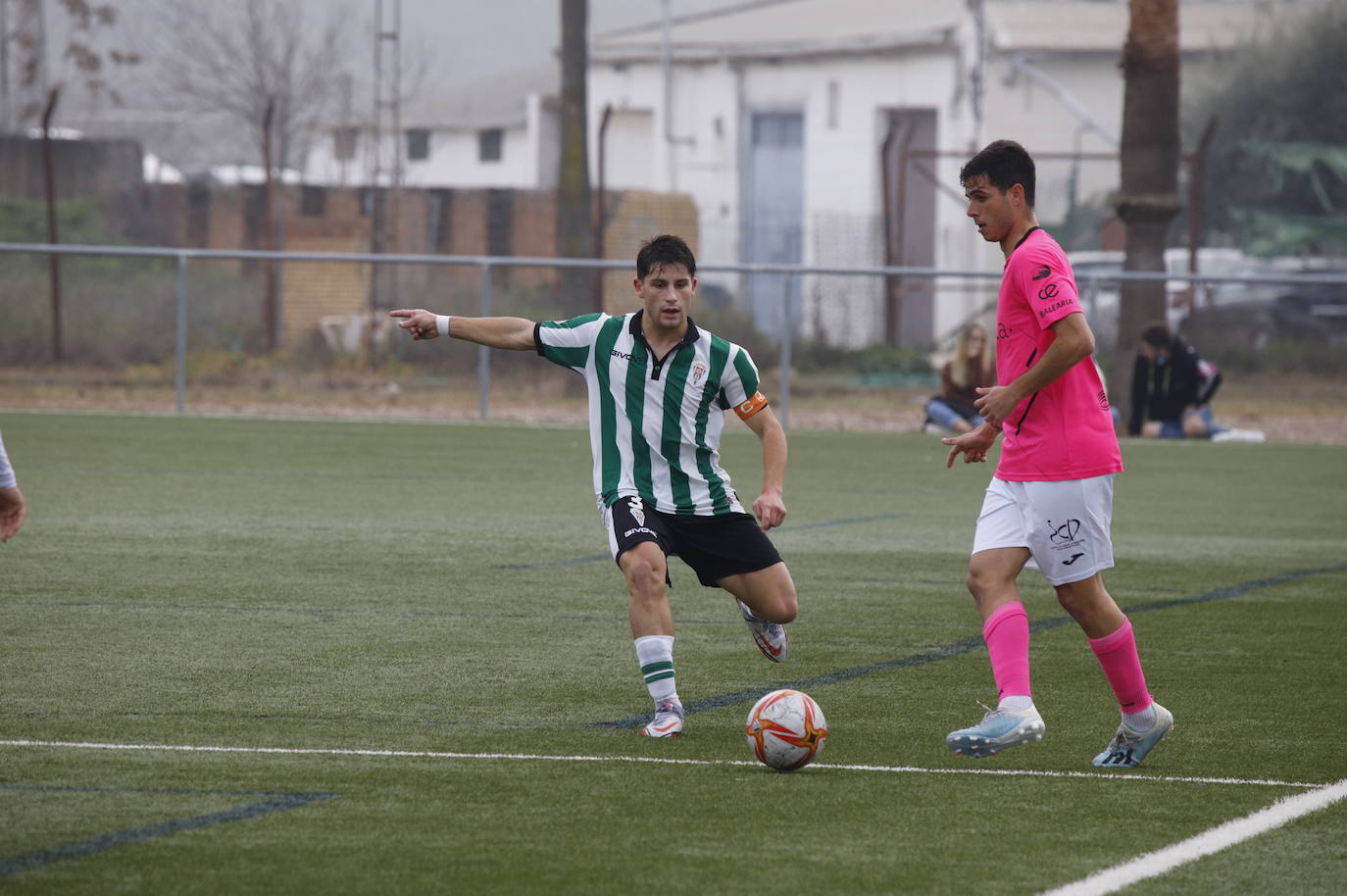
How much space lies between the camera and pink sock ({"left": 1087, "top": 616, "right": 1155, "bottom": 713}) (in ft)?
19.6

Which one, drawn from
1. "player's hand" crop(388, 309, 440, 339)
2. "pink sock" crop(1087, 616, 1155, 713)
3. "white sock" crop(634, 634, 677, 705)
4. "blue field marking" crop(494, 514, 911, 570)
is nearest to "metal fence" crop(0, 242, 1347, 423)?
"blue field marking" crop(494, 514, 911, 570)

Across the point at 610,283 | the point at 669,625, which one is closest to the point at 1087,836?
the point at 669,625

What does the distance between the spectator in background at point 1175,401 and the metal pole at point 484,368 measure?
6868 mm

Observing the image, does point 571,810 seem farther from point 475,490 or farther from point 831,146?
point 831,146

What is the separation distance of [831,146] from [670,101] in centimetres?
487

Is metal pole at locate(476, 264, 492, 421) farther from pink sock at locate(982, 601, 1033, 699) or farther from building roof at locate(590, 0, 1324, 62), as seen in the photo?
building roof at locate(590, 0, 1324, 62)

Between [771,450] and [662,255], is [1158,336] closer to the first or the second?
[771,450]

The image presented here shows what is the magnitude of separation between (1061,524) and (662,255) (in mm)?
1663

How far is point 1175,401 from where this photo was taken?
20766 millimetres

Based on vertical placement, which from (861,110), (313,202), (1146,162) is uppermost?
(861,110)

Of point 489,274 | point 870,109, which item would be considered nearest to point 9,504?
point 489,274

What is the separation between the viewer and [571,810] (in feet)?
17.5

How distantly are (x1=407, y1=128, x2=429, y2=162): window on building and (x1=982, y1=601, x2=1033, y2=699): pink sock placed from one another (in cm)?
5889

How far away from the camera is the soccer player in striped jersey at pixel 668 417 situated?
267 inches
